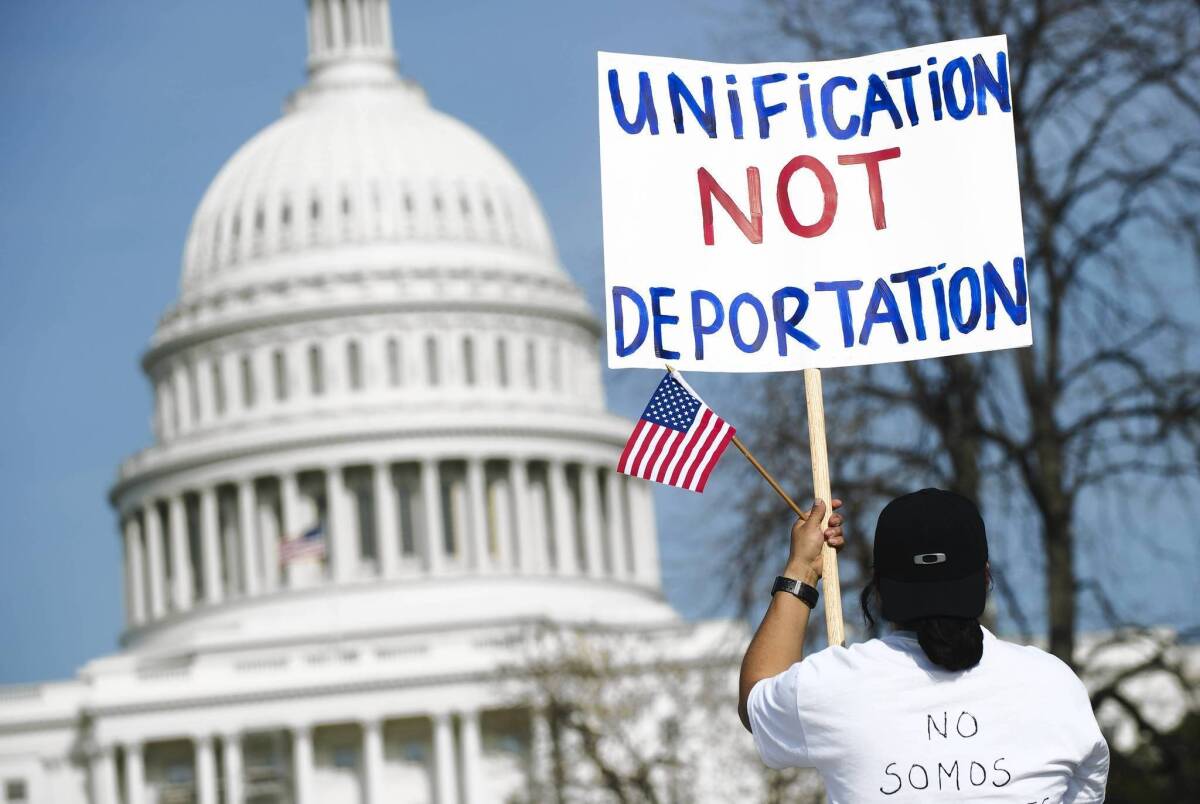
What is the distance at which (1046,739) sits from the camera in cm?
775

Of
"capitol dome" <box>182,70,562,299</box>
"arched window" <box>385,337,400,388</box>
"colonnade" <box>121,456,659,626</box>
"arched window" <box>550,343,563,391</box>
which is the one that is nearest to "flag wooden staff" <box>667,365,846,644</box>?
"colonnade" <box>121,456,659,626</box>

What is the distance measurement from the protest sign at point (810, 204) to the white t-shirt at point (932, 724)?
2.03 m

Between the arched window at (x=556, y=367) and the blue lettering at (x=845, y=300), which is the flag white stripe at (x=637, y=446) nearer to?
the blue lettering at (x=845, y=300)

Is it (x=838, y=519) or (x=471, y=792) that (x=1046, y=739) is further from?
(x=471, y=792)

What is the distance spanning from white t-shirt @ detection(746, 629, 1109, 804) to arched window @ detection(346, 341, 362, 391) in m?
105

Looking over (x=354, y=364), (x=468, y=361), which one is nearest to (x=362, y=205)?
(x=354, y=364)

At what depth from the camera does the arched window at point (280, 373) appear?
11250 cm

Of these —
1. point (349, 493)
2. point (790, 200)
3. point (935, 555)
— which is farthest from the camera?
point (349, 493)

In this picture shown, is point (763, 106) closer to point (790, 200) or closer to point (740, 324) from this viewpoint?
point (790, 200)

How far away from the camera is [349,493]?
10925 cm

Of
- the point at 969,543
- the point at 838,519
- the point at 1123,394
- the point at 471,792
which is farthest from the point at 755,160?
the point at 471,792

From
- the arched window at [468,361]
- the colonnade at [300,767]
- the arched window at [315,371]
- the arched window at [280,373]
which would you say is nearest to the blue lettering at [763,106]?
the colonnade at [300,767]

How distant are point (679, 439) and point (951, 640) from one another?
9.61 ft

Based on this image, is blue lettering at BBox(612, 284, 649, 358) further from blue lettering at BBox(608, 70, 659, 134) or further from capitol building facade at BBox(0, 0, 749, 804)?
capitol building facade at BBox(0, 0, 749, 804)
